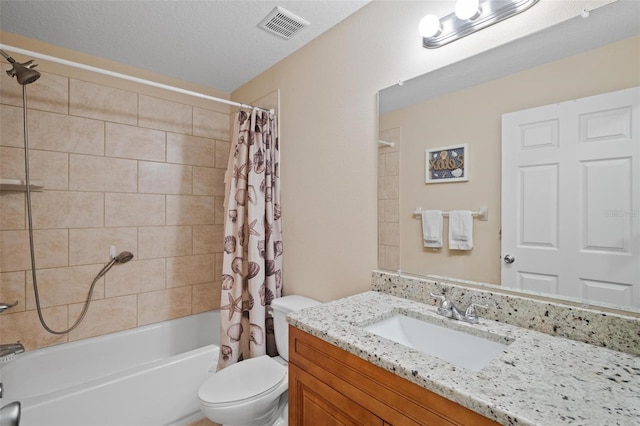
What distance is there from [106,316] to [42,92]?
1.56 m

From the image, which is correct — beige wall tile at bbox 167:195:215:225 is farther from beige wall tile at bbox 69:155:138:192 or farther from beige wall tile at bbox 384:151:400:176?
beige wall tile at bbox 384:151:400:176

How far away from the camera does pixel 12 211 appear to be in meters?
1.88

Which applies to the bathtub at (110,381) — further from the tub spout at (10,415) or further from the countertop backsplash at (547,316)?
the countertop backsplash at (547,316)

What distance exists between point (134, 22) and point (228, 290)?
172 cm

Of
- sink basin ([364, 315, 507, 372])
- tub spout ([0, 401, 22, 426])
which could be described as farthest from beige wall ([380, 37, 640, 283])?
tub spout ([0, 401, 22, 426])

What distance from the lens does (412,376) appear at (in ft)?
2.52

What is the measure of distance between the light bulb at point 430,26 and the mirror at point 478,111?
16 centimetres

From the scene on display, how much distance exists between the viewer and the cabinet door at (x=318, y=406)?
918 mm

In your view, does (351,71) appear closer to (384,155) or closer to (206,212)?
(384,155)

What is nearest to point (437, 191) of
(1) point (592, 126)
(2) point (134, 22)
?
(1) point (592, 126)

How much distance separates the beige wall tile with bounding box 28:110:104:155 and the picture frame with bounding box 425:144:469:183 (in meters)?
2.21

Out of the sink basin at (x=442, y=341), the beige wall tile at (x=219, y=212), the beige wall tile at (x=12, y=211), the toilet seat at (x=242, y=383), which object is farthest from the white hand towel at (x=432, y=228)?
the beige wall tile at (x=12, y=211)

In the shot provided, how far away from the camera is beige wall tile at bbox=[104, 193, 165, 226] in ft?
7.27

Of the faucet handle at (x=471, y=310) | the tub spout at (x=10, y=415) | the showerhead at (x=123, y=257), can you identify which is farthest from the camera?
the showerhead at (x=123, y=257)
